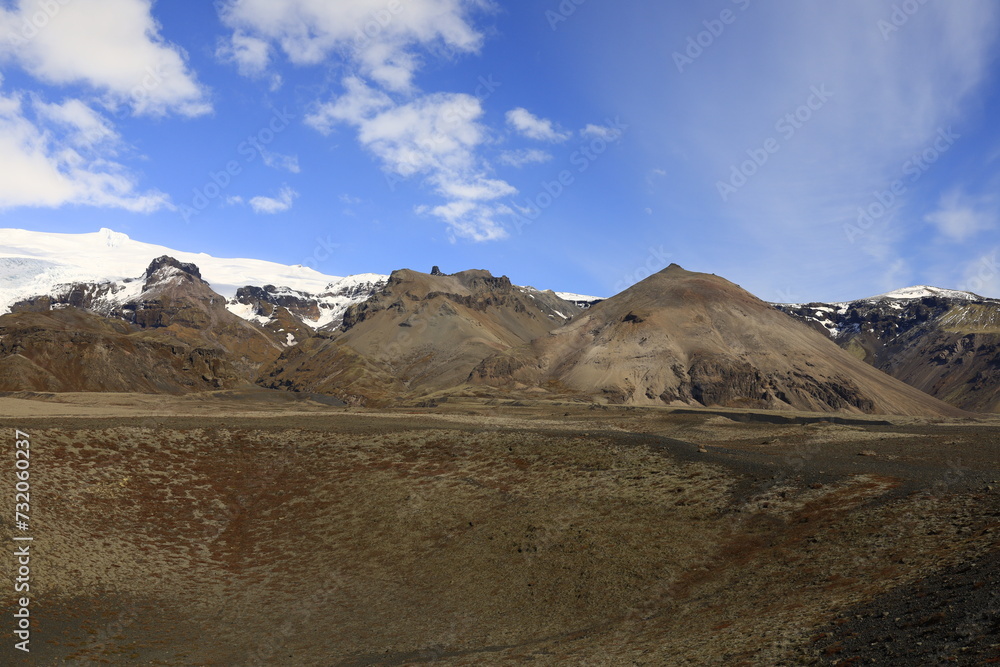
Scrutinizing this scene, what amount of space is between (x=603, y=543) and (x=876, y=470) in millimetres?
15704

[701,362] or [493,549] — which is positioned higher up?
[701,362]

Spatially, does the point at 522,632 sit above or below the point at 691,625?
below

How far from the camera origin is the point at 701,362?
142625 millimetres

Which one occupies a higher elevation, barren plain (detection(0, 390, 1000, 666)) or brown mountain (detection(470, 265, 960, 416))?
brown mountain (detection(470, 265, 960, 416))

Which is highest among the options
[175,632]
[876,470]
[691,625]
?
[876,470]

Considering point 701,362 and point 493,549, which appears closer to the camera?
point 493,549

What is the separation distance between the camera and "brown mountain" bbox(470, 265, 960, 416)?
441 feet

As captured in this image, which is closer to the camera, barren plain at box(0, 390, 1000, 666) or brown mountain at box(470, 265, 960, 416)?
barren plain at box(0, 390, 1000, 666)

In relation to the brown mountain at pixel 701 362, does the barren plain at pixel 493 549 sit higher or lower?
lower

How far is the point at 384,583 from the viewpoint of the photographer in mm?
29281

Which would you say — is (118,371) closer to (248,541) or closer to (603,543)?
(248,541)

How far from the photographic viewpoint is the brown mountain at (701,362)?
13438cm

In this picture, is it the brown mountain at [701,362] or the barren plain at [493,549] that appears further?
the brown mountain at [701,362]

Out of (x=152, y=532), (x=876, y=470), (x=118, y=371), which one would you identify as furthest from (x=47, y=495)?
(x=118, y=371)
